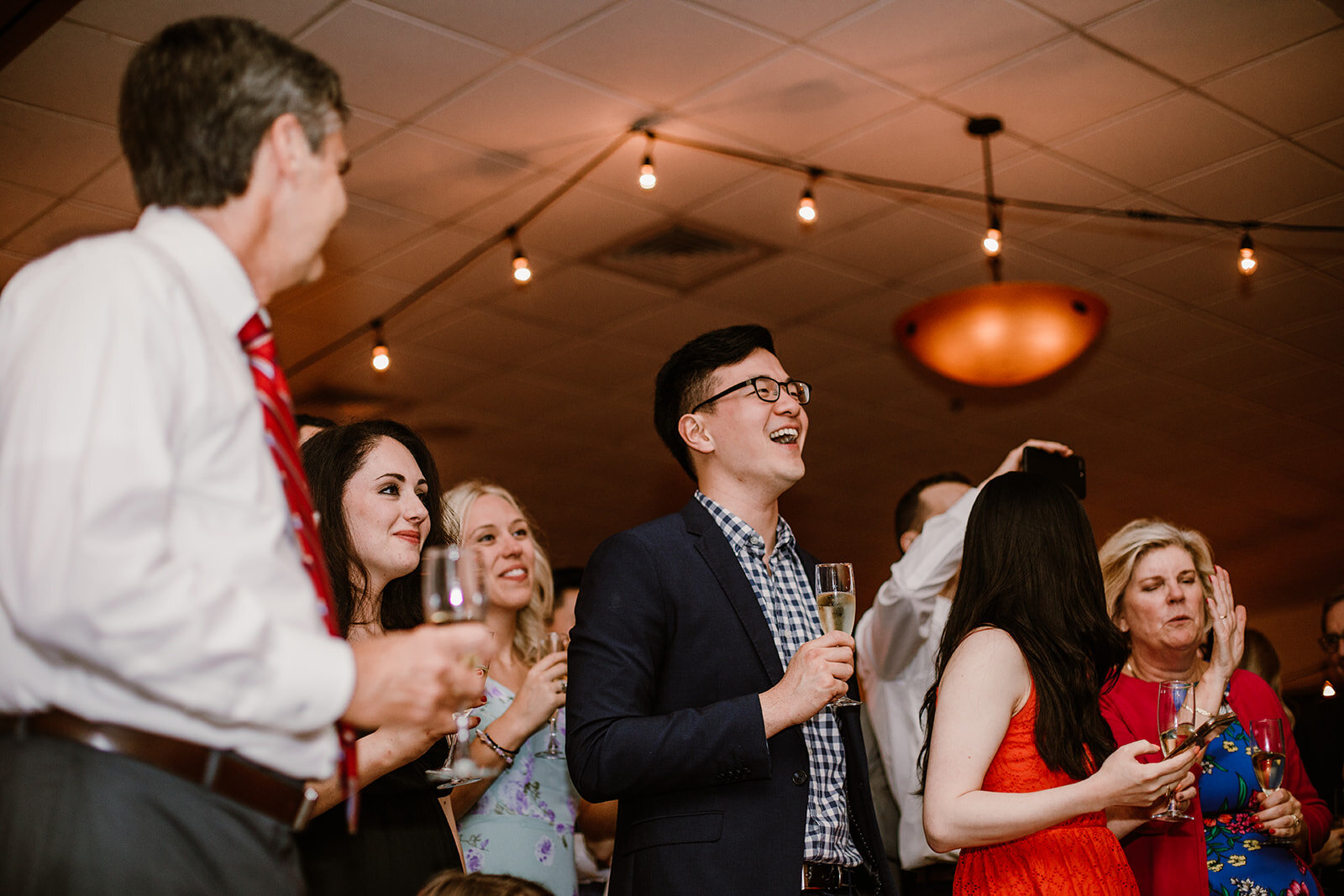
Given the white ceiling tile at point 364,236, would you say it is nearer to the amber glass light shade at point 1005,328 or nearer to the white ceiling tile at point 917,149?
the white ceiling tile at point 917,149

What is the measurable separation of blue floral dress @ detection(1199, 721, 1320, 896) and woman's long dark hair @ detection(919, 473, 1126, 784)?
25.7 inches

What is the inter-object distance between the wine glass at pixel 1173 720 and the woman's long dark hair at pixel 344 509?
136 cm

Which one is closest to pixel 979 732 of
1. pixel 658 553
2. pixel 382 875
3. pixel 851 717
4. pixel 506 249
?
pixel 851 717

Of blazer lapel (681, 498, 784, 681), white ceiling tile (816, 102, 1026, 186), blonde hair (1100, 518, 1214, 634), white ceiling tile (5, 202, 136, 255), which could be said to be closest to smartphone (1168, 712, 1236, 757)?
blazer lapel (681, 498, 784, 681)

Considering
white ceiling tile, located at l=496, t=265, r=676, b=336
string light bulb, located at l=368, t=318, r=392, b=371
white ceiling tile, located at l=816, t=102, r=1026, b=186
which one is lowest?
string light bulb, located at l=368, t=318, r=392, b=371

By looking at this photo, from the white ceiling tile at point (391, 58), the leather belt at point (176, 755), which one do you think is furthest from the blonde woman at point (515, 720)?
the white ceiling tile at point (391, 58)

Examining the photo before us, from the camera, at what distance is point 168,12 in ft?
12.5

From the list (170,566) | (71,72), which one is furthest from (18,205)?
(170,566)

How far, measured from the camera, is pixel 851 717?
2242 mm

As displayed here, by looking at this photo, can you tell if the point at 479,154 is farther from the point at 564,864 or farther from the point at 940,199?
the point at 564,864

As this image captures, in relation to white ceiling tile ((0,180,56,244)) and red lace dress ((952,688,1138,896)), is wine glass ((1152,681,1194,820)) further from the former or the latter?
white ceiling tile ((0,180,56,244))

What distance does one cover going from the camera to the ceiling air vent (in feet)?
17.9

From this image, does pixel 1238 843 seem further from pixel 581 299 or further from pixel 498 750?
pixel 581 299

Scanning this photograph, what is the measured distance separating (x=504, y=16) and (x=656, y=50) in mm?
525
